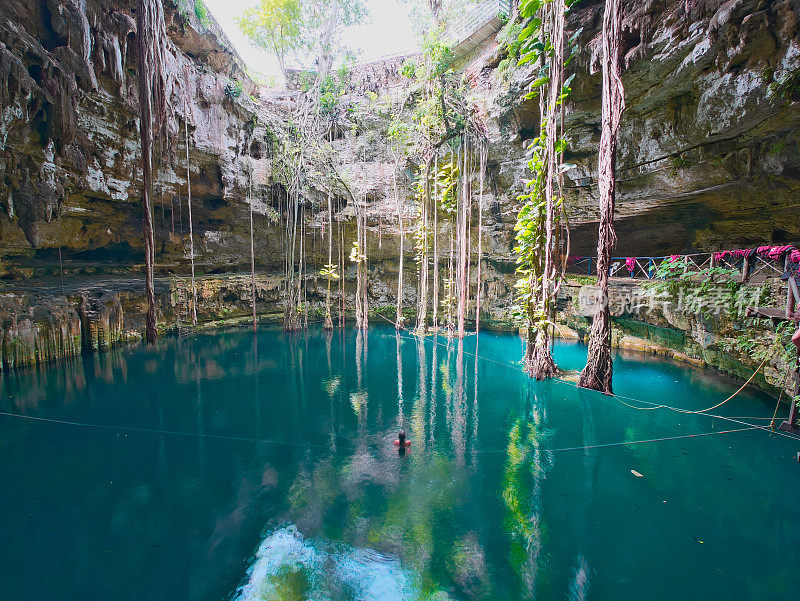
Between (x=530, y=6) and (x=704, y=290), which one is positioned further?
(x=704, y=290)

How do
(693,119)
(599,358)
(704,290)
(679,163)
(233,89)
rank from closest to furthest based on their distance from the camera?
(599,358) < (704,290) < (693,119) < (679,163) < (233,89)

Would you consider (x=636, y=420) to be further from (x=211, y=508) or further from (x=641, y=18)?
(x=641, y=18)

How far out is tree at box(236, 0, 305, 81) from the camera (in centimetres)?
1311

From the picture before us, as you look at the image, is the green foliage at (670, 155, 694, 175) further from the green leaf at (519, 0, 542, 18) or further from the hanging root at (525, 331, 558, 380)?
the hanging root at (525, 331, 558, 380)

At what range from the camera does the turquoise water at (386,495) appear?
2.91 meters

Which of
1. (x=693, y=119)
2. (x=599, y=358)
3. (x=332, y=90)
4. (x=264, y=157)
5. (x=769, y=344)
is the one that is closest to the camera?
(x=599, y=358)

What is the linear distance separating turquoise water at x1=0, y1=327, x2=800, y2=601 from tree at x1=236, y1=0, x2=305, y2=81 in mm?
13423

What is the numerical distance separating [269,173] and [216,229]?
2957mm

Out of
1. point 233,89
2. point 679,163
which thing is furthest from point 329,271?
point 679,163

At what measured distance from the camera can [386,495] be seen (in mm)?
3988

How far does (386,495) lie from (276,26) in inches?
646

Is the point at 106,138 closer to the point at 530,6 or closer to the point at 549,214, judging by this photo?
the point at 530,6

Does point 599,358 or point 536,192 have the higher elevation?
point 536,192

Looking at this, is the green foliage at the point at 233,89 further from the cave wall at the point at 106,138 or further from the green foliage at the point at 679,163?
the green foliage at the point at 679,163
